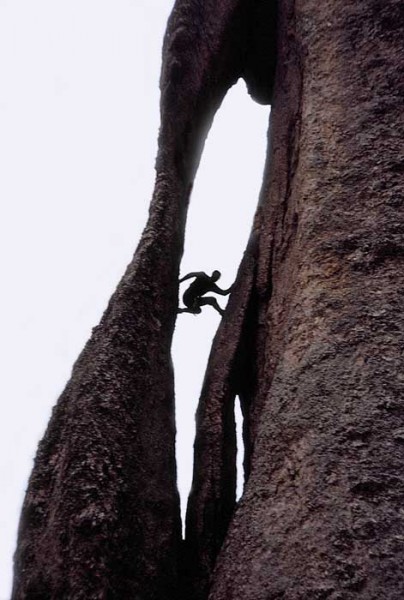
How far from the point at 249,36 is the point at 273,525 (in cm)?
257

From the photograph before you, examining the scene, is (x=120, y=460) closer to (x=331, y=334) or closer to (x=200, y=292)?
(x=331, y=334)

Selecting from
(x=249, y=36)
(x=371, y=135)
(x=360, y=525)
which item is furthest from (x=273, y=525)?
(x=249, y=36)

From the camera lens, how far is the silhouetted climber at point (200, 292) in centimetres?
275

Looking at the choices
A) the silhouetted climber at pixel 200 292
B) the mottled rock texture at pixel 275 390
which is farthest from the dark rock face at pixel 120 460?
the silhouetted climber at pixel 200 292

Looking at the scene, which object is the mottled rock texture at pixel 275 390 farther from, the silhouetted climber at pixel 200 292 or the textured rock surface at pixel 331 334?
the silhouetted climber at pixel 200 292

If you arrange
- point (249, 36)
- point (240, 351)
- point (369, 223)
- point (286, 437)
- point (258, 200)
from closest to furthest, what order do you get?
point (286, 437) → point (369, 223) → point (240, 351) → point (258, 200) → point (249, 36)

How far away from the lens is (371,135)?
2504mm

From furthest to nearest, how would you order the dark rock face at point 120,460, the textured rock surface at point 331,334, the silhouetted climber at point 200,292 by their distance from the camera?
the silhouetted climber at point 200,292 < the dark rock face at point 120,460 < the textured rock surface at point 331,334

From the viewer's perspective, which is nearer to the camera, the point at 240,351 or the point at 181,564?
the point at 181,564

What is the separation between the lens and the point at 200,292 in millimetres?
2771

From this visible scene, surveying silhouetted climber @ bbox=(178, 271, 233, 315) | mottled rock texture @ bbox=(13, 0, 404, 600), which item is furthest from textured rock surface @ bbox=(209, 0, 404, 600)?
silhouetted climber @ bbox=(178, 271, 233, 315)

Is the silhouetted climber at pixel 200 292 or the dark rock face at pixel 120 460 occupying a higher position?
the silhouetted climber at pixel 200 292

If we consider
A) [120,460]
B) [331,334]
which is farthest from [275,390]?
[120,460]

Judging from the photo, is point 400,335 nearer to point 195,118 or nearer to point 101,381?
point 101,381
